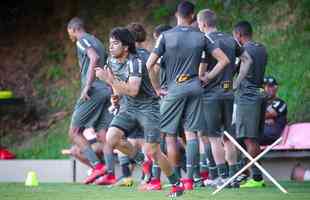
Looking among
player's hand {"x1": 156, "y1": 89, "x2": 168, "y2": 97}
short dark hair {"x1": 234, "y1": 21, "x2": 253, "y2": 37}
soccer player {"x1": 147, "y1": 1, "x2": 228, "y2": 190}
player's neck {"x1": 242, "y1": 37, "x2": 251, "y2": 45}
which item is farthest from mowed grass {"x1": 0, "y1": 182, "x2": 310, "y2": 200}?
short dark hair {"x1": 234, "y1": 21, "x2": 253, "y2": 37}

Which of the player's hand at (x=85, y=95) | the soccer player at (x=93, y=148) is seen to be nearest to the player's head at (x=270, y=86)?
the player's hand at (x=85, y=95)

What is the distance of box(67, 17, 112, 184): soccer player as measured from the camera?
19.6 metres

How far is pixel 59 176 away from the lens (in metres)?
22.5

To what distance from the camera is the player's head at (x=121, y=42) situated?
16.6m

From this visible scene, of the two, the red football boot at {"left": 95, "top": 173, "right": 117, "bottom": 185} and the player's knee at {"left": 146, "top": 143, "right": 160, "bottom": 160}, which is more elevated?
the player's knee at {"left": 146, "top": 143, "right": 160, "bottom": 160}

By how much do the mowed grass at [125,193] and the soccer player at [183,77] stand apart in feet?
2.45

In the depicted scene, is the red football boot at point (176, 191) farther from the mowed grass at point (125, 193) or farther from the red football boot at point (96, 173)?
the red football boot at point (96, 173)

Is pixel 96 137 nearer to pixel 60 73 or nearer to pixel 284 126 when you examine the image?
pixel 284 126

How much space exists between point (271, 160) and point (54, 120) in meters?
5.50

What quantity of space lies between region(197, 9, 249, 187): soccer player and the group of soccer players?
0.01 m

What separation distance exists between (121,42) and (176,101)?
1.01 m

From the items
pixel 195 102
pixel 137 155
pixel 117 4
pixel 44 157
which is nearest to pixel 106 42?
pixel 117 4

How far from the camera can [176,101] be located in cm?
1683

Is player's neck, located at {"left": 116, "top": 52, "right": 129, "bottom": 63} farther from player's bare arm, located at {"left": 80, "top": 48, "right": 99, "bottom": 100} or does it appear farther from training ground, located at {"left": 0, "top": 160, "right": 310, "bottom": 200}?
player's bare arm, located at {"left": 80, "top": 48, "right": 99, "bottom": 100}
